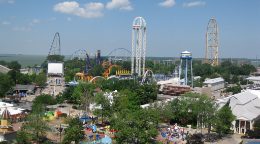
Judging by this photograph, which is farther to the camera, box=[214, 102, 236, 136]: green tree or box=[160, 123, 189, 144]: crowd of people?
box=[214, 102, 236, 136]: green tree

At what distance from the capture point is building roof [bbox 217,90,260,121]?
32031 mm

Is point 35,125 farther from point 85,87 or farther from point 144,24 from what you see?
point 144,24

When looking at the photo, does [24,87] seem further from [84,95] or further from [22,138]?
[22,138]

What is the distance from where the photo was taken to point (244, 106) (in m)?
34.2

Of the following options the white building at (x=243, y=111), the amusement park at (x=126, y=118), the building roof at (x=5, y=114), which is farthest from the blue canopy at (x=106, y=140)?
the white building at (x=243, y=111)

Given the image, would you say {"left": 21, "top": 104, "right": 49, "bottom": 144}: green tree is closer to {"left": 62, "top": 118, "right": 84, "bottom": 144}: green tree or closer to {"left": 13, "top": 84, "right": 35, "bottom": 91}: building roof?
{"left": 62, "top": 118, "right": 84, "bottom": 144}: green tree

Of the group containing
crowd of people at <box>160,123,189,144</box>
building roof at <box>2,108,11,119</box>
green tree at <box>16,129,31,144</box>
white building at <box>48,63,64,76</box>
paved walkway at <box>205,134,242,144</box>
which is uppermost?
white building at <box>48,63,64,76</box>

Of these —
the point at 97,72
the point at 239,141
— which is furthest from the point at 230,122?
the point at 97,72

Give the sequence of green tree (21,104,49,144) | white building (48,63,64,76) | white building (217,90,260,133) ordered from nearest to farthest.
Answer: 1. green tree (21,104,49,144)
2. white building (217,90,260,133)
3. white building (48,63,64,76)

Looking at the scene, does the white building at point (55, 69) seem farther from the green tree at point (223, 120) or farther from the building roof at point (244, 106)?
the green tree at point (223, 120)

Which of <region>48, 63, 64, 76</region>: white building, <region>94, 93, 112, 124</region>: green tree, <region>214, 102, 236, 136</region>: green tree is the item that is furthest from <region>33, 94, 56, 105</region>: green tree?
<region>48, 63, 64, 76</region>: white building

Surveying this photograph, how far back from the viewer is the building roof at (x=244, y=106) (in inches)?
1261

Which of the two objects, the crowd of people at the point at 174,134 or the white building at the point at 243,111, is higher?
the white building at the point at 243,111

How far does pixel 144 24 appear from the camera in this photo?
63969mm
